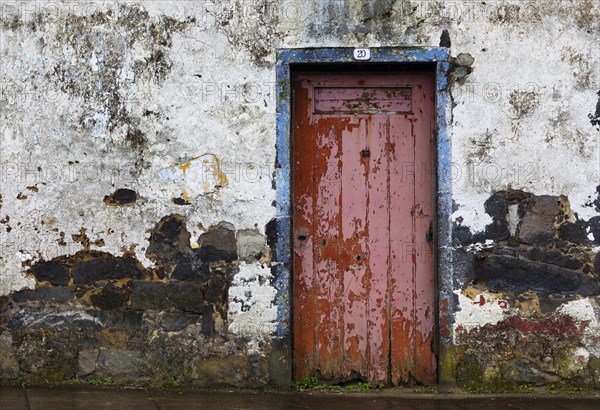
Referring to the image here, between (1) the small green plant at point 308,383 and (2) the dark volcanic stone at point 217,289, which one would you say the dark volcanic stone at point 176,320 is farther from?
(1) the small green plant at point 308,383

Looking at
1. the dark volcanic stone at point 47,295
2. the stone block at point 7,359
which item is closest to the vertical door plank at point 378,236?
the dark volcanic stone at point 47,295

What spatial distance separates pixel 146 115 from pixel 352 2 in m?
1.62

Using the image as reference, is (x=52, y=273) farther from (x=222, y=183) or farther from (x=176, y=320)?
(x=222, y=183)

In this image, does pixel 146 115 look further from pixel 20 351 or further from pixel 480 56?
pixel 480 56

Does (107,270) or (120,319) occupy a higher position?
(107,270)

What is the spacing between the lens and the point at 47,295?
5781mm

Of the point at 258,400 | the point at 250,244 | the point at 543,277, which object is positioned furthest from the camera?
the point at 250,244

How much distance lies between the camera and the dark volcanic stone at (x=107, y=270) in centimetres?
576

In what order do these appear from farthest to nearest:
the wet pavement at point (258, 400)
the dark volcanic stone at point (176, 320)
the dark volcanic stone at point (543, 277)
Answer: the dark volcanic stone at point (176, 320) → the dark volcanic stone at point (543, 277) → the wet pavement at point (258, 400)

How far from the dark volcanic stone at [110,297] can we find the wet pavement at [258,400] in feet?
1.87

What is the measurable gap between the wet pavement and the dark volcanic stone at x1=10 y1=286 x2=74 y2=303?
607 millimetres

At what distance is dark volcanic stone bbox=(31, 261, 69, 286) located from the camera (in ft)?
18.9

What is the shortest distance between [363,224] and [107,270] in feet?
5.95

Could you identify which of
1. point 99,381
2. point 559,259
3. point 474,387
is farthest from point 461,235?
point 99,381
